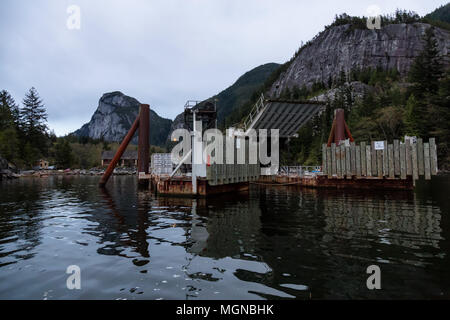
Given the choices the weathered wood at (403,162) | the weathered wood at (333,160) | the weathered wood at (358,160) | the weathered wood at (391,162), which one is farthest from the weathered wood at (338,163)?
the weathered wood at (403,162)

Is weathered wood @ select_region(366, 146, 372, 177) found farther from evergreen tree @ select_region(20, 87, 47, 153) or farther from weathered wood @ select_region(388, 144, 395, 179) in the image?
evergreen tree @ select_region(20, 87, 47, 153)

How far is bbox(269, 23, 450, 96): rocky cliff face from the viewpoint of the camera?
122 metres

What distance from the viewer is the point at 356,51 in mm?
136125

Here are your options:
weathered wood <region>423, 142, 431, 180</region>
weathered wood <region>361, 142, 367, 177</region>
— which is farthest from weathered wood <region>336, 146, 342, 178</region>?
weathered wood <region>423, 142, 431, 180</region>

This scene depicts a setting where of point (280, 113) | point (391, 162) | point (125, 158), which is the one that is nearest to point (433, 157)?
point (391, 162)

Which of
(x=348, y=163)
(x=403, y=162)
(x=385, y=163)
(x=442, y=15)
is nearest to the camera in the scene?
(x=403, y=162)

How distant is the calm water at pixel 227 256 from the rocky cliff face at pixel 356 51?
443 feet

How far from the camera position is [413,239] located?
9.18m

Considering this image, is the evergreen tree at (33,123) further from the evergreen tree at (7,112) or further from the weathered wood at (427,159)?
the weathered wood at (427,159)

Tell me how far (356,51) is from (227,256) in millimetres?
157158

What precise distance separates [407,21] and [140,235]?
17732 cm

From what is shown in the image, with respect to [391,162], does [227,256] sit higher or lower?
lower

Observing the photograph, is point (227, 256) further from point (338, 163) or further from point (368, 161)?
point (338, 163)

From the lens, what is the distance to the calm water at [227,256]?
5.48m
